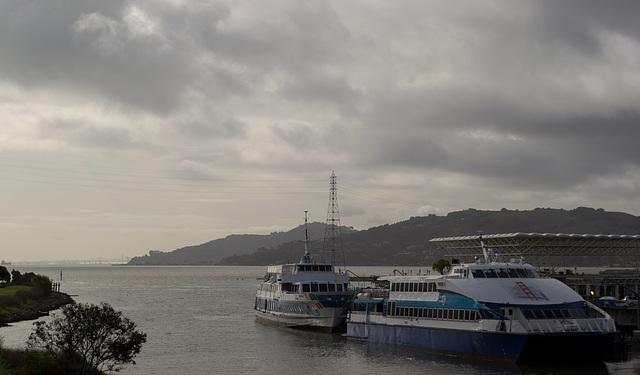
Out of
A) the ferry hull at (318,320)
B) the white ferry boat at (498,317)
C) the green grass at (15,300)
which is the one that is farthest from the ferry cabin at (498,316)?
the green grass at (15,300)

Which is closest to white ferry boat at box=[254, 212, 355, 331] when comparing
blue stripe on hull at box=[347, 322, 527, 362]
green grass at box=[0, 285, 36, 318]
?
blue stripe on hull at box=[347, 322, 527, 362]

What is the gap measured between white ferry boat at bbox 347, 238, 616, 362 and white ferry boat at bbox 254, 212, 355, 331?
12.9 meters

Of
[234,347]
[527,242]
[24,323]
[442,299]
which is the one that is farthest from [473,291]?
[24,323]

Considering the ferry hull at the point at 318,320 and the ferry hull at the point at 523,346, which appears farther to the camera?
the ferry hull at the point at 318,320

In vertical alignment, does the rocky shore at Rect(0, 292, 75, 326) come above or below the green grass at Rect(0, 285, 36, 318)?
below

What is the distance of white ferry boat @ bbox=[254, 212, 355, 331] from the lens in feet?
230

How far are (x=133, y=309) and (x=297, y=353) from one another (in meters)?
56.7

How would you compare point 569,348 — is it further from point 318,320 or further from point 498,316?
point 318,320

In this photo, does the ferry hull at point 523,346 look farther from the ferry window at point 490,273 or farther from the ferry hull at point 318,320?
the ferry hull at point 318,320

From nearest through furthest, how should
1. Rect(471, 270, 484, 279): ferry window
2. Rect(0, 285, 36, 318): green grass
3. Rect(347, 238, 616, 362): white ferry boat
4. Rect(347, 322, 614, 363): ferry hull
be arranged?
Rect(347, 322, 614, 363): ferry hull
Rect(347, 238, 616, 362): white ferry boat
Rect(471, 270, 484, 279): ferry window
Rect(0, 285, 36, 318): green grass

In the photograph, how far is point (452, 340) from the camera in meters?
49.8

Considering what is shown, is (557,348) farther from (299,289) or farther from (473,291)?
(299,289)

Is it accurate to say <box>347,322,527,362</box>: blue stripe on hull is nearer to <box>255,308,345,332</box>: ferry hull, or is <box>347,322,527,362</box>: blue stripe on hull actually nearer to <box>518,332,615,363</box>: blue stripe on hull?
<box>518,332,615,363</box>: blue stripe on hull

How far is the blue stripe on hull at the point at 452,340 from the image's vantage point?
4566cm
